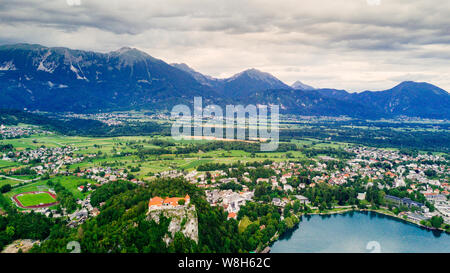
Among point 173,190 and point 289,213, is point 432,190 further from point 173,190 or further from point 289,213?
point 173,190

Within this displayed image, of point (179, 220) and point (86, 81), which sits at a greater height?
point (86, 81)

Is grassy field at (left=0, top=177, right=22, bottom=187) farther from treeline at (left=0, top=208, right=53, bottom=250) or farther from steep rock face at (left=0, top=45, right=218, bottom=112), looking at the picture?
steep rock face at (left=0, top=45, right=218, bottom=112)

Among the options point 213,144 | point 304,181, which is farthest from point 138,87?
point 304,181

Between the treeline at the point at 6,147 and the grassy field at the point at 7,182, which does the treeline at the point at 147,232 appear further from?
the treeline at the point at 6,147

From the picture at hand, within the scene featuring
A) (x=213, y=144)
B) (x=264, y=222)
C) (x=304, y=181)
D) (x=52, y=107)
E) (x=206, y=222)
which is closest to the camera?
(x=206, y=222)

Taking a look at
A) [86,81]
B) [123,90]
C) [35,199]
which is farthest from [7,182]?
[86,81]

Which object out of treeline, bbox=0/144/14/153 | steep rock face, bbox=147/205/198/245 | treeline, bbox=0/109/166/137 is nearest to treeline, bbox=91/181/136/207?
steep rock face, bbox=147/205/198/245

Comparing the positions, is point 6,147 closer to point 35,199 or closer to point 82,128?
point 35,199
